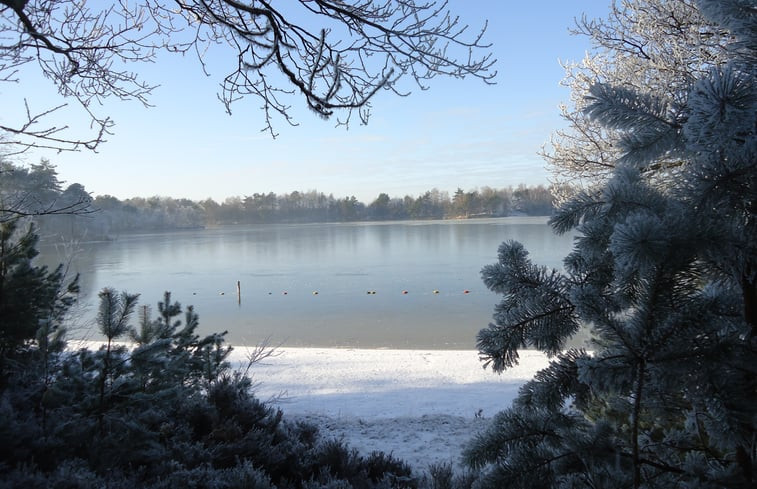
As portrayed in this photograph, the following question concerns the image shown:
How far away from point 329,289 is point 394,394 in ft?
55.1

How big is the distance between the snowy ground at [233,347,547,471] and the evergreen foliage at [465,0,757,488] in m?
3.53

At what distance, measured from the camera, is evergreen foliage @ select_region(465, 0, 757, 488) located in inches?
39.5

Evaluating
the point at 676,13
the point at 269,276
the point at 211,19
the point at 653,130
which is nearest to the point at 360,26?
the point at 211,19

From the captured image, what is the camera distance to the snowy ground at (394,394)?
599 cm

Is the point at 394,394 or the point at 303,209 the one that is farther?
the point at 303,209

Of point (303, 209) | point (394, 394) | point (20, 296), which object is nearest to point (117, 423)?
point (20, 296)

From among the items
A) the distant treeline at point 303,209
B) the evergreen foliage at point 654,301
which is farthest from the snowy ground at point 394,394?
the distant treeline at point 303,209

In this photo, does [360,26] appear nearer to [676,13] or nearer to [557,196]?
[676,13]

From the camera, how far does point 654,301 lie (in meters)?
1.17

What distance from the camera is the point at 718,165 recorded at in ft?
3.29

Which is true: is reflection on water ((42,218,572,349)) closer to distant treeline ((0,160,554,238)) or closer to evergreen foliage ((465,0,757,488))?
evergreen foliage ((465,0,757,488))

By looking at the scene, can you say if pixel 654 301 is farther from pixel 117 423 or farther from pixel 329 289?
pixel 329 289

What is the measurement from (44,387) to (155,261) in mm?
42228

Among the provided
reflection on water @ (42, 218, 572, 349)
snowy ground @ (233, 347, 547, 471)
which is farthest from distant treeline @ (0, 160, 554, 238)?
snowy ground @ (233, 347, 547, 471)
